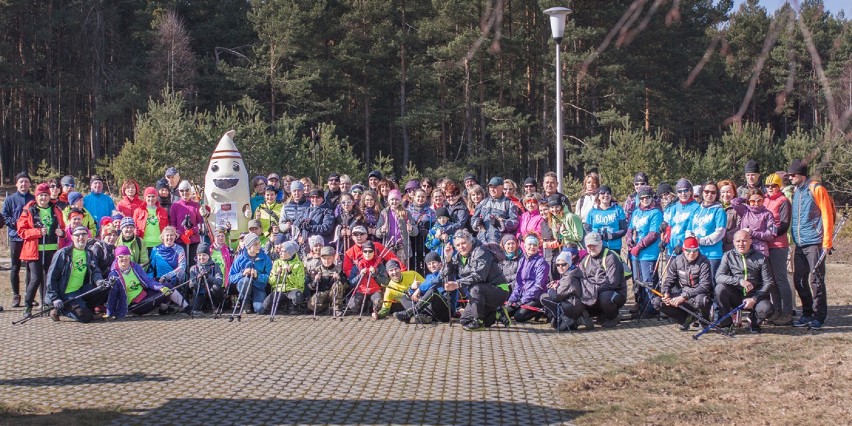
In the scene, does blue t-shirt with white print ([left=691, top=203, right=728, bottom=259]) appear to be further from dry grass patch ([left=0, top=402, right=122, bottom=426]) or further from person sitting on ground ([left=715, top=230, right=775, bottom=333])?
dry grass patch ([left=0, top=402, right=122, bottom=426])

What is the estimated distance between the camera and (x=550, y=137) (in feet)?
Result: 125

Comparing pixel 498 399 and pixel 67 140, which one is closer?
pixel 498 399

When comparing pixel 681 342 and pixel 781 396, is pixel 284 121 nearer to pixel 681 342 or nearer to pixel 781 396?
pixel 681 342

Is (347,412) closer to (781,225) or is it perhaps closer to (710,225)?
(710,225)

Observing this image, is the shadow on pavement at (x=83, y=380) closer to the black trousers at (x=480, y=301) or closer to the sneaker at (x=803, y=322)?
the black trousers at (x=480, y=301)

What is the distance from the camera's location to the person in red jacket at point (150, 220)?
11.3 m

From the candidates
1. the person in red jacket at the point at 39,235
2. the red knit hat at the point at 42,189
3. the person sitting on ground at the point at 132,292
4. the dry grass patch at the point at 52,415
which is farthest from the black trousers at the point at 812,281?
the red knit hat at the point at 42,189

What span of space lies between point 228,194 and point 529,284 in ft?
17.5

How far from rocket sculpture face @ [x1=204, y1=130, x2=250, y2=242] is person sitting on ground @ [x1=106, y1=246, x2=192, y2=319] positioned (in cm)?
208

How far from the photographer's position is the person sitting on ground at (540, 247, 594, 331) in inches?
366

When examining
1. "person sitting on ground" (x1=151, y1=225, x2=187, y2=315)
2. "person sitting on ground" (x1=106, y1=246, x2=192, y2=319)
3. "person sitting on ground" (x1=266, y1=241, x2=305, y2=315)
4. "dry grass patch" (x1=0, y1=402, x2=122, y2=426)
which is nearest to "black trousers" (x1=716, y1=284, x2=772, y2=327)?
"person sitting on ground" (x1=266, y1=241, x2=305, y2=315)

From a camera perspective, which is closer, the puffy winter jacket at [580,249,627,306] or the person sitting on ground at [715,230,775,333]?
the person sitting on ground at [715,230,775,333]

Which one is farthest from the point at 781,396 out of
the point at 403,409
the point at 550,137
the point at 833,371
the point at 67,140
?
the point at 67,140

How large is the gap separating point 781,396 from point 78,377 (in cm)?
553
